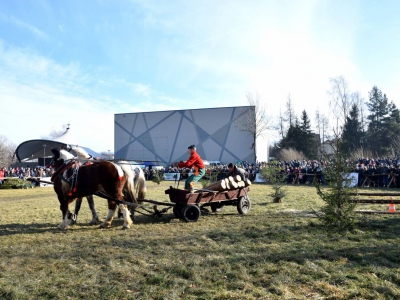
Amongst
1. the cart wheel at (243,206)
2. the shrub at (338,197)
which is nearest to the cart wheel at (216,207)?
the cart wheel at (243,206)

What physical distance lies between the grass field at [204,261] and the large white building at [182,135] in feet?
107

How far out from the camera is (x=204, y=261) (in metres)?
5.00

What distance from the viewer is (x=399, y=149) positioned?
125 feet

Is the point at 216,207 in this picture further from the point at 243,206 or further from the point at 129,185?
the point at 129,185

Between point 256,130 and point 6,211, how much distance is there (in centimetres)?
3173

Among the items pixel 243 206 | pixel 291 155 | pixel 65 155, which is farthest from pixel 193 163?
pixel 291 155

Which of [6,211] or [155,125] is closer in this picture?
[6,211]

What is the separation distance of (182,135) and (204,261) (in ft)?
128

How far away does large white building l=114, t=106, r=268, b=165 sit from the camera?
135ft

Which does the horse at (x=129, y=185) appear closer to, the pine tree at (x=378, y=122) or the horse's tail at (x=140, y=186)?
the horse's tail at (x=140, y=186)

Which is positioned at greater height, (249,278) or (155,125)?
(155,125)

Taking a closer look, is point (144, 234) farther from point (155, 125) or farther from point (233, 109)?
point (155, 125)

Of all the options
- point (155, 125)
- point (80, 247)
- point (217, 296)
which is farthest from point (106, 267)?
point (155, 125)

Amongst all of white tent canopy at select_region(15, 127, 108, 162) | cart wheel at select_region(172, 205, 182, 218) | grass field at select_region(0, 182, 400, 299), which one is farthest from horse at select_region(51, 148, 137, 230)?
white tent canopy at select_region(15, 127, 108, 162)
